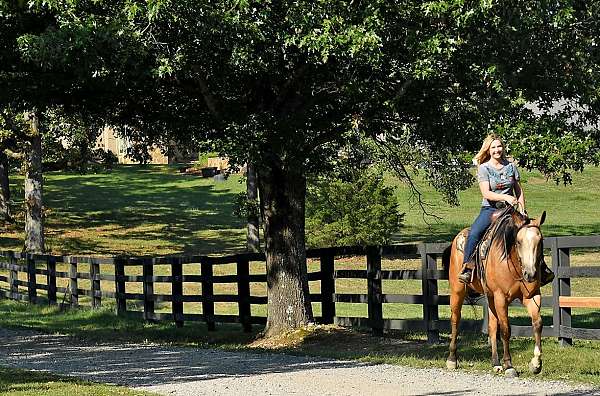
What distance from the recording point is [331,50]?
46.4ft

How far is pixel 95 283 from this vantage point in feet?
79.7

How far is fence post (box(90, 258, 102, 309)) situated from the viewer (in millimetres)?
23881

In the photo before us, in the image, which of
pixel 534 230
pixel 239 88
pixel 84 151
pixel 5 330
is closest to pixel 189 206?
pixel 84 151

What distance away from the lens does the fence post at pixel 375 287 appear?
17.1 m

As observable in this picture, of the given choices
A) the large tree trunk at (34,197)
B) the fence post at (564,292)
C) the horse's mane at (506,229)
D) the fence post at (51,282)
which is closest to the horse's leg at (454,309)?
the horse's mane at (506,229)

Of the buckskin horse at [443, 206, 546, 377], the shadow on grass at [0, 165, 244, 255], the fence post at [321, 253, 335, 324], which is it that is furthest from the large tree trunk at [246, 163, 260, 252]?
the buckskin horse at [443, 206, 546, 377]

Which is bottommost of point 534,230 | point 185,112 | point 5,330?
point 5,330

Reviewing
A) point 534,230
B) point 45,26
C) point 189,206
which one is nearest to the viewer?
point 534,230

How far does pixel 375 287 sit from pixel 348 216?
68.6 ft

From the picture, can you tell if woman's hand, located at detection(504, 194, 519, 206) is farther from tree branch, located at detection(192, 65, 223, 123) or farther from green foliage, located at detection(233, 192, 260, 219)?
green foliage, located at detection(233, 192, 260, 219)

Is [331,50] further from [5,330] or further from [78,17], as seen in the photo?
[5,330]

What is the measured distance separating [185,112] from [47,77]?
2.43m

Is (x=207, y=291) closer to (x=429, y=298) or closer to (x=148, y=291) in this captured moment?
(x=148, y=291)

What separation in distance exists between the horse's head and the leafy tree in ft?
9.38
